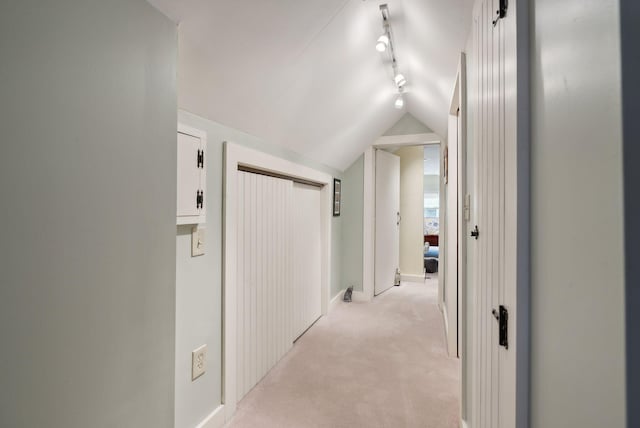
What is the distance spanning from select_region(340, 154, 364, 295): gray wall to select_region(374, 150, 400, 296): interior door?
0.78ft

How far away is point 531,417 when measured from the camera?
0.69 metres

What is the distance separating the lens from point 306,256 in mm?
3086

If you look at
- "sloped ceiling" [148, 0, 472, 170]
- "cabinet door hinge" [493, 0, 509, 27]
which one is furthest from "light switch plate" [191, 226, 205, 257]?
"cabinet door hinge" [493, 0, 509, 27]

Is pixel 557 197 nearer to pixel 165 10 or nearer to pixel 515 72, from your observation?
pixel 515 72

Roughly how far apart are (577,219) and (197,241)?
146 cm

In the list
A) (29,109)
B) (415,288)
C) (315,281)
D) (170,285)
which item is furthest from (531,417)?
(415,288)

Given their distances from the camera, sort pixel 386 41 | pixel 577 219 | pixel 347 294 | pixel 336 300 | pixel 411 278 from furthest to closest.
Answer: pixel 411 278 < pixel 347 294 < pixel 336 300 < pixel 386 41 < pixel 577 219

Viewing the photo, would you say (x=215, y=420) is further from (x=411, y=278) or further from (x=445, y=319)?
(x=411, y=278)

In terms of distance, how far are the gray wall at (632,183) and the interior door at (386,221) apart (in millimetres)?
3816

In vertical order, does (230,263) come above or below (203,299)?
above

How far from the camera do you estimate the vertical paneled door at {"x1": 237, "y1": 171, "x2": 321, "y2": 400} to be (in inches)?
78.9

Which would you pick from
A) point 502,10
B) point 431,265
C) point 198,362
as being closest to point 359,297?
point 431,265

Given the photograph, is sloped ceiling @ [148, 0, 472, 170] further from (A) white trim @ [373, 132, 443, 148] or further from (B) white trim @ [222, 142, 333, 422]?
(A) white trim @ [373, 132, 443, 148]

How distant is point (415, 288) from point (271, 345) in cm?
305
